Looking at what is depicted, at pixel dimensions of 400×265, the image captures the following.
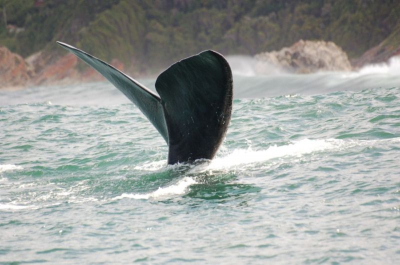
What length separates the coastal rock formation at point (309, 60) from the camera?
3448 cm

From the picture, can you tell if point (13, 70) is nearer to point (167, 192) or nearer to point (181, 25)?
point (181, 25)

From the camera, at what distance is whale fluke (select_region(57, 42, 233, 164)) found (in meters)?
7.38

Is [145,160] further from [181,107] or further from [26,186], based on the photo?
[181,107]

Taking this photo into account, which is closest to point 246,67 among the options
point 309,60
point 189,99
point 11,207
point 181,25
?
point 309,60

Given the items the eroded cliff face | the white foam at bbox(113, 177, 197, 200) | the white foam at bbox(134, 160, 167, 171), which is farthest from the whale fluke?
the eroded cliff face

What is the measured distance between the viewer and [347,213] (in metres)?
6.91

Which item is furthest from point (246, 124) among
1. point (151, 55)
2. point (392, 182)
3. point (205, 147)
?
point (151, 55)

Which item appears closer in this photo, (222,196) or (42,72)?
(222,196)

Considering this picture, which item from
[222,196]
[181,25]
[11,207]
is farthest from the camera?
[181,25]

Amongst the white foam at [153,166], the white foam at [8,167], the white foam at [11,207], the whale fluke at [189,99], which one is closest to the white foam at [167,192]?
the whale fluke at [189,99]

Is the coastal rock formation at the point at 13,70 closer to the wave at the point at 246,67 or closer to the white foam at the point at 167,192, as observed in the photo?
the wave at the point at 246,67

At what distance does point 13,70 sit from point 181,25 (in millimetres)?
13283

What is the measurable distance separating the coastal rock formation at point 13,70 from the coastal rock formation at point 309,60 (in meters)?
18.3

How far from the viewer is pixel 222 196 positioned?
26.1ft
